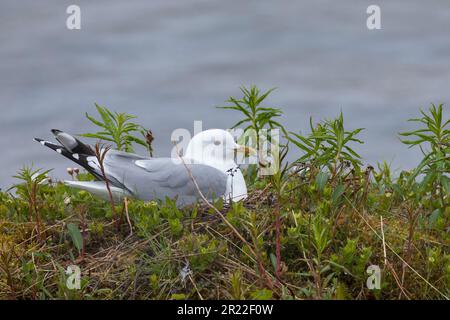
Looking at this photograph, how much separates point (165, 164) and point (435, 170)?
7.68 ft

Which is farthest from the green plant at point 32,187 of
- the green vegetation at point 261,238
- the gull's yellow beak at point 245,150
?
the gull's yellow beak at point 245,150

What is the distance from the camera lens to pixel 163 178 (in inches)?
294

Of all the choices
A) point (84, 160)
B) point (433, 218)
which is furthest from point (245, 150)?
point (433, 218)

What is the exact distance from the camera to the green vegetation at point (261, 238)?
600 centimetres

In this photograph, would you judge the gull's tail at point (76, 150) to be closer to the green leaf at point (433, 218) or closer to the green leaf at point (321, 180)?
Result: the green leaf at point (321, 180)

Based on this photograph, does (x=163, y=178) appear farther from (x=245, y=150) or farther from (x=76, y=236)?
(x=76, y=236)

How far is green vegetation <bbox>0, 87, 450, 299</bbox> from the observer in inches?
236

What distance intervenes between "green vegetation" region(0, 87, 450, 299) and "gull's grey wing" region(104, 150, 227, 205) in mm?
225

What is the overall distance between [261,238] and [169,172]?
1.52 m

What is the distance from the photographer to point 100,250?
6590 millimetres

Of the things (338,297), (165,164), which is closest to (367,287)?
(338,297)

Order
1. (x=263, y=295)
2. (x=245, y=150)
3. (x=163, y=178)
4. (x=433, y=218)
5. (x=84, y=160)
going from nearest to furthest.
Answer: (x=263, y=295), (x=433, y=218), (x=163, y=178), (x=84, y=160), (x=245, y=150)

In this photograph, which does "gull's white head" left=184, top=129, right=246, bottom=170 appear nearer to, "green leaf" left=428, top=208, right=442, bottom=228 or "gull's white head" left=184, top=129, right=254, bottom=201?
"gull's white head" left=184, top=129, right=254, bottom=201
